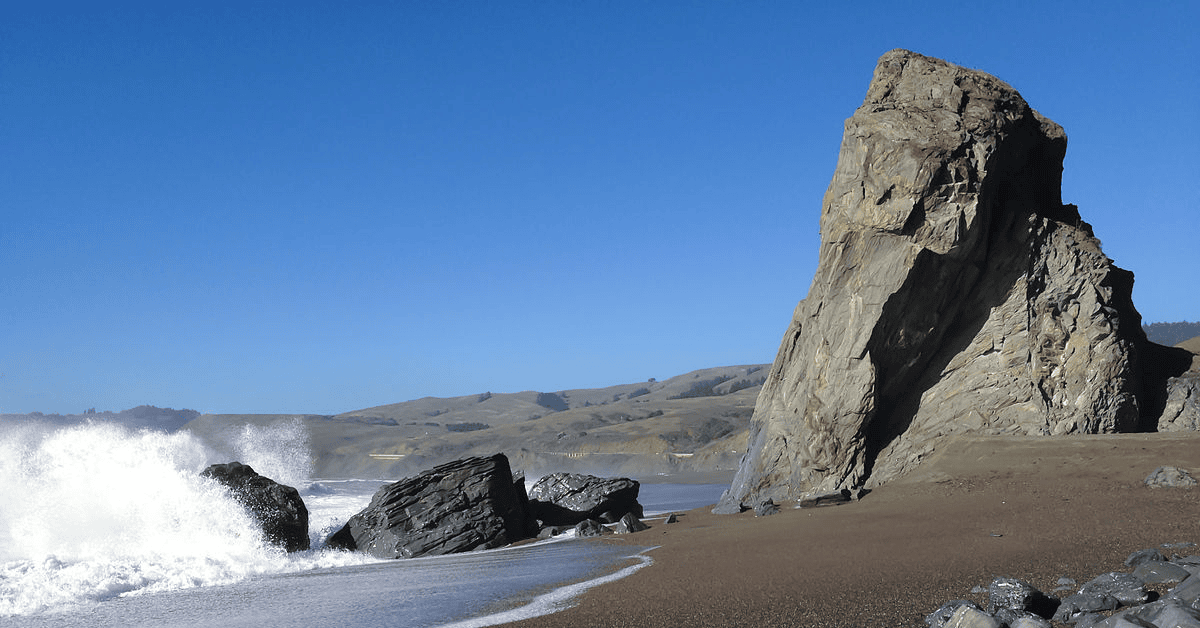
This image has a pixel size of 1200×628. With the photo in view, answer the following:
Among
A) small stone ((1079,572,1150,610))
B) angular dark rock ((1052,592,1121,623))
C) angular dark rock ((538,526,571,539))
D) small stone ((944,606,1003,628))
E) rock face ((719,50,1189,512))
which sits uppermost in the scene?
rock face ((719,50,1189,512))

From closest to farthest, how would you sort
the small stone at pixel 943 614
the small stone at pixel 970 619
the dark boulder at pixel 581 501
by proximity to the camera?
the small stone at pixel 970 619, the small stone at pixel 943 614, the dark boulder at pixel 581 501

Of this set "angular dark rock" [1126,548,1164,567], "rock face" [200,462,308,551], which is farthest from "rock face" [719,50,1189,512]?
"rock face" [200,462,308,551]

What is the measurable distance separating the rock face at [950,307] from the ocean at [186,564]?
656cm

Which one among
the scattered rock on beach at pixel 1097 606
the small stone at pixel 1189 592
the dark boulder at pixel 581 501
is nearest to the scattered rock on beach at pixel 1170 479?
the scattered rock on beach at pixel 1097 606

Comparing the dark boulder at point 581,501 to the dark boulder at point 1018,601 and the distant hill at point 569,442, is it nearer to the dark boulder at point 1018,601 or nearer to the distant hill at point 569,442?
the dark boulder at point 1018,601

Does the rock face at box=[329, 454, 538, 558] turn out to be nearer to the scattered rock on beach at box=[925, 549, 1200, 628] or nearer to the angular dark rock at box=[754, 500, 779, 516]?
the angular dark rock at box=[754, 500, 779, 516]

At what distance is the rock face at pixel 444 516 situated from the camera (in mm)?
18859

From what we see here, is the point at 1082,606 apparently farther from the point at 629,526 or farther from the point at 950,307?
the point at 950,307

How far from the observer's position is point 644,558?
13672 mm

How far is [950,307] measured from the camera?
20.0m

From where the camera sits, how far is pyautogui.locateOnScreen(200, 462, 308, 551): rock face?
62.4ft

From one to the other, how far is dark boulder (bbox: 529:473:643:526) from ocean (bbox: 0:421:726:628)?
12.0 feet

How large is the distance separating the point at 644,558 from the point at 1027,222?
13.1 m

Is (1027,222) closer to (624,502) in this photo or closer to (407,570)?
(624,502)
